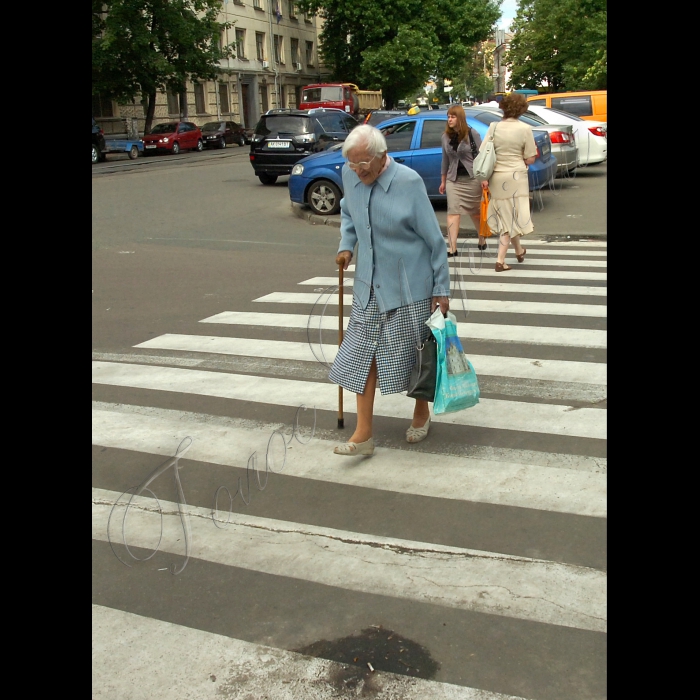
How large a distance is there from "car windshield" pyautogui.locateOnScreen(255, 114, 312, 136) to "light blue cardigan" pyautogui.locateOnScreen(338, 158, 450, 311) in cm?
1784

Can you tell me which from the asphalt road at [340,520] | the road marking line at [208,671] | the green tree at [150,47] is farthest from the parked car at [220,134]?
the road marking line at [208,671]

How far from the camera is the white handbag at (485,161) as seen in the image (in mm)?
9828

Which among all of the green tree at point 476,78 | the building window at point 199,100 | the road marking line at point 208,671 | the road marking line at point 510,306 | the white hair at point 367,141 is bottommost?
the road marking line at point 208,671

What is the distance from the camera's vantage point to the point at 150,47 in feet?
142

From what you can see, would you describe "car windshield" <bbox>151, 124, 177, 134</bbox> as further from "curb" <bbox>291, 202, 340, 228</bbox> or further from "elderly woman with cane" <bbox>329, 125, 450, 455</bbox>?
"elderly woman with cane" <bbox>329, 125, 450, 455</bbox>

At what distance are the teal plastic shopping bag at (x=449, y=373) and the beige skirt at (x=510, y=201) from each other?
5597mm

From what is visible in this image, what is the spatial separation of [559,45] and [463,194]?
136ft

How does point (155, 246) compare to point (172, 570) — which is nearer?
point (172, 570)

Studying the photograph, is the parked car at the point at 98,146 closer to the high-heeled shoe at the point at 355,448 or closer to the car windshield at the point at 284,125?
the car windshield at the point at 284,125
